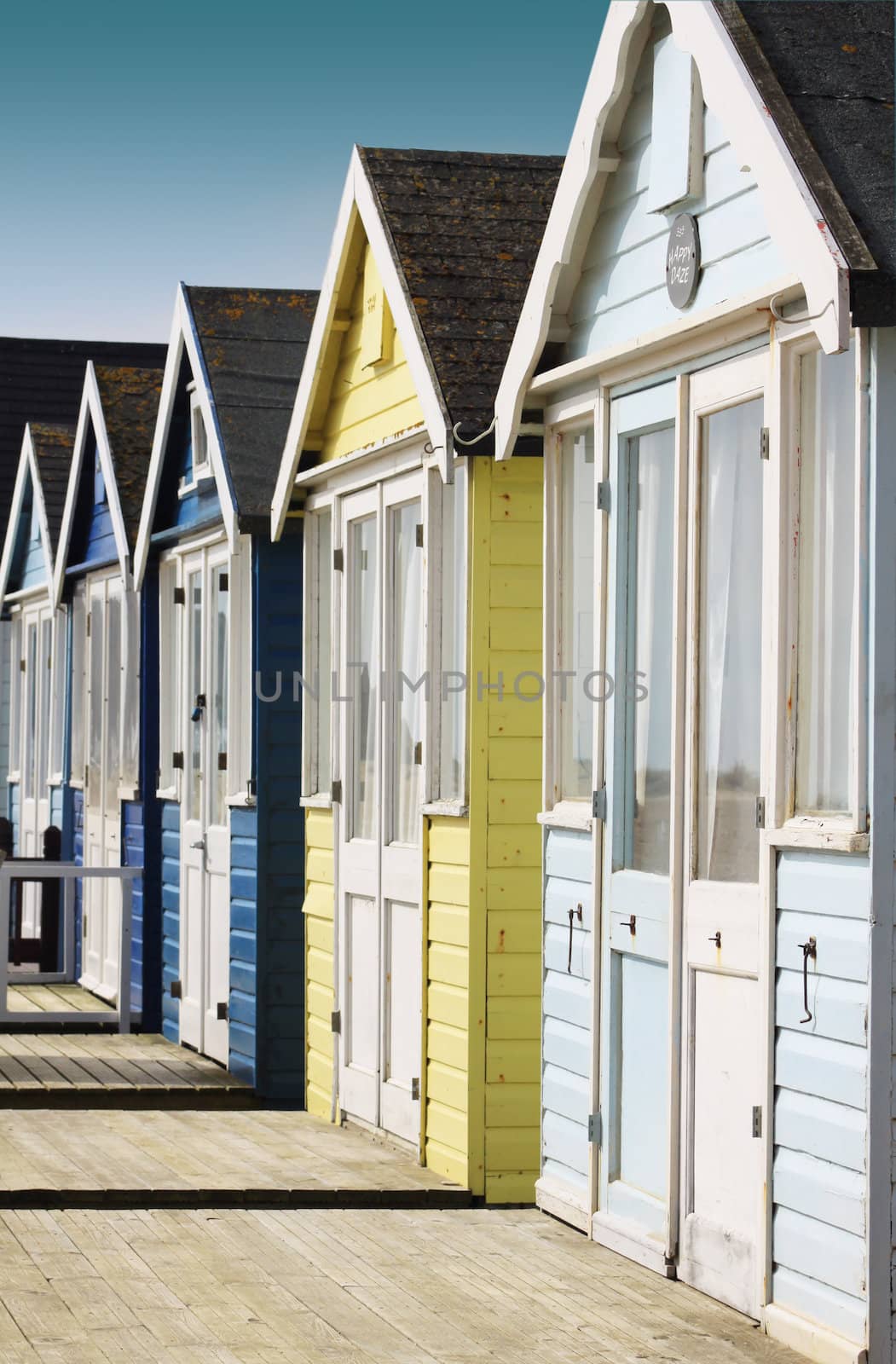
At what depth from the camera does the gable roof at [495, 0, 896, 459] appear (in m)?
5.21

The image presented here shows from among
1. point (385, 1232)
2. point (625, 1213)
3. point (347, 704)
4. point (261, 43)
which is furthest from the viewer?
point (261, 43)

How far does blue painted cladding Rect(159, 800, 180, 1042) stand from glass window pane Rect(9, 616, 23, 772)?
20.0ft

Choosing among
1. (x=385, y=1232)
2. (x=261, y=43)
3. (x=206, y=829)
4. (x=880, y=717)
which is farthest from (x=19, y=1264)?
(x=261, y=43)

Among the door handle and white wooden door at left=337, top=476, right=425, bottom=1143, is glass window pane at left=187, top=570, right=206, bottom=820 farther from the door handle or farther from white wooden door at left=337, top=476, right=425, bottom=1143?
the door handle

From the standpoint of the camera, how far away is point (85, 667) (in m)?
15.7

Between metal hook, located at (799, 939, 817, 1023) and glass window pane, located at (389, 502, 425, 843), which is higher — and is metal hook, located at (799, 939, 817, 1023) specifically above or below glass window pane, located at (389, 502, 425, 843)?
below

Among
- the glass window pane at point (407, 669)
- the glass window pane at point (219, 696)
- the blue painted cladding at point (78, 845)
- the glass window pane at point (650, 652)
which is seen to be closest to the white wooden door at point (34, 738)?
the blue painted cladding at point (78, 845)

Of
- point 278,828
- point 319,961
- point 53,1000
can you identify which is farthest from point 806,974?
point 53,1000

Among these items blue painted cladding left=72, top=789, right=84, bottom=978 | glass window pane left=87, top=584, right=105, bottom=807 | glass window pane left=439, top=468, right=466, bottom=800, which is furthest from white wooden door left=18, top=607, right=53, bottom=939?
glass window pane left=439, top=468, right=466, bottom=800

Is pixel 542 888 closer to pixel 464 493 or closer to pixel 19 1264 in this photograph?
pixel 464 493

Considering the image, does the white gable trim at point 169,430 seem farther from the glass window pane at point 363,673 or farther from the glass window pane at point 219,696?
the glass window pane at point 363,673

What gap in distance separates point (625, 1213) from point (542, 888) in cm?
140

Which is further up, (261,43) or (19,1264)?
(261,43)

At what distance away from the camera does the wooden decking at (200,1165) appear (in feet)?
25.7
